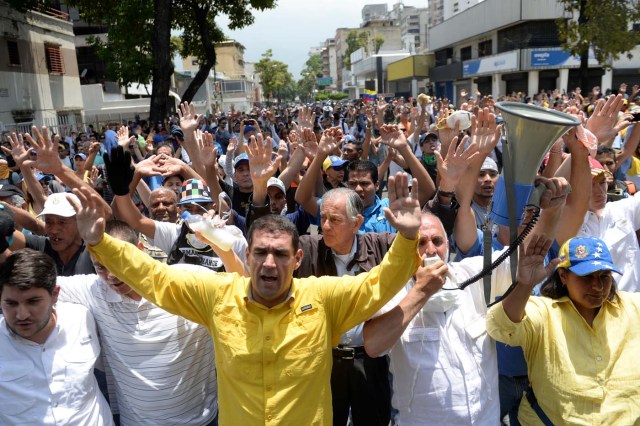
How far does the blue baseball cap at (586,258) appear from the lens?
8.27 ft

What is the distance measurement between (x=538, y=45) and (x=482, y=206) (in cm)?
3445

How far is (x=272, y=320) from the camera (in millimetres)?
2229

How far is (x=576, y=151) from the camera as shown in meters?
2.93

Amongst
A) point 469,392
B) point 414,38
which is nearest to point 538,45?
point 469,392

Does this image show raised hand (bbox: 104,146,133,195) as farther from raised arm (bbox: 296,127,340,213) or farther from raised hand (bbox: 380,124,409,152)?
raised hand (bbox: 380,124,409,152)

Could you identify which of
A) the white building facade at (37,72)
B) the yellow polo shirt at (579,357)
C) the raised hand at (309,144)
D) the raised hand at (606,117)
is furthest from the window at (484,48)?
the yellow polo shirt at (579,357)

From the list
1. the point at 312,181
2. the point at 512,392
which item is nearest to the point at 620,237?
the point at 512,392

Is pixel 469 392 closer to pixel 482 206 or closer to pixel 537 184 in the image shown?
pixel 537 184

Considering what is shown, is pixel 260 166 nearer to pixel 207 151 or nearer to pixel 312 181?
pixel 312 181

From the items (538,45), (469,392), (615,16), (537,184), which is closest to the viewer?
(537,184)

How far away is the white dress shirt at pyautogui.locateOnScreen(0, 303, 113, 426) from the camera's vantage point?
7.95 ft

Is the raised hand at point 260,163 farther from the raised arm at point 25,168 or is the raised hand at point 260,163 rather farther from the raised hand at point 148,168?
the raised arm at point 25,168

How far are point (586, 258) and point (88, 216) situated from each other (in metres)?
2.27

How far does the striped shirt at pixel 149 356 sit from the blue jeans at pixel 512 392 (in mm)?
1617
